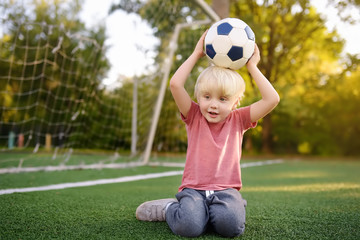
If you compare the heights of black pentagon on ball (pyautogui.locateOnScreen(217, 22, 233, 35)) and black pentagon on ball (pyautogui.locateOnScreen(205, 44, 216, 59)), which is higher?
black pentagon on ball (pyautogui.locateOnScreen(217, 22, 233, 35))

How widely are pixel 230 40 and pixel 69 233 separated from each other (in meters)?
1.36

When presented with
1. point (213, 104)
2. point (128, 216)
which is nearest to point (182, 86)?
point (213, 104)

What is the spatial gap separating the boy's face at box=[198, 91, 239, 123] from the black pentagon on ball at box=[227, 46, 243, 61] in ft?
0.83

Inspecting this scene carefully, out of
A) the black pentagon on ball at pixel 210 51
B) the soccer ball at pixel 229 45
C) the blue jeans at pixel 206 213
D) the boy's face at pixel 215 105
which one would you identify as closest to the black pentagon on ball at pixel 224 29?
the soccer ball at pixel 229 45

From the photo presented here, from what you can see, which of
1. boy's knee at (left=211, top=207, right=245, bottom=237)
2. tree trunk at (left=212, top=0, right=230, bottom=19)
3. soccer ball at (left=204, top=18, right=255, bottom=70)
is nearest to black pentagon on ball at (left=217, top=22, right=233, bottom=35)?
soccer ball at (left=204, top=18, right=255, bottom=70)

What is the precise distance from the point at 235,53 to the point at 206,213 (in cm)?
92

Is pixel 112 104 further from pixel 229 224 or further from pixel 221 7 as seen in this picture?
pixel 229 224

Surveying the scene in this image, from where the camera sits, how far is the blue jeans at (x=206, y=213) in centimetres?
169

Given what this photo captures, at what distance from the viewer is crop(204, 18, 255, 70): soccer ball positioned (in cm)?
207

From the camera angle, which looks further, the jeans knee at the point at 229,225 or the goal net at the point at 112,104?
the goal net at the point at 112,104

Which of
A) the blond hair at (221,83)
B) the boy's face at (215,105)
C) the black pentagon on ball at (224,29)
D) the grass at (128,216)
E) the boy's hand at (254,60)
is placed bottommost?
the grass at (128,216)

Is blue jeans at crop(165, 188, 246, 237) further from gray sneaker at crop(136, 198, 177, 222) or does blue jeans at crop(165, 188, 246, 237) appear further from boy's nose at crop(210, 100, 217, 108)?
boy's nose at crop(210, 100, 217, 108)

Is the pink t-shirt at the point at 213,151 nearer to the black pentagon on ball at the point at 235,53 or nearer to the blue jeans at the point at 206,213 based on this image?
the blue jeans at the point at 206,213

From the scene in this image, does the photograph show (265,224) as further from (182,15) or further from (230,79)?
(182,15)
